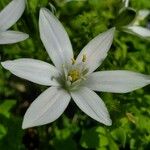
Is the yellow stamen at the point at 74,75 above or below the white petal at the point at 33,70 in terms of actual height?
below

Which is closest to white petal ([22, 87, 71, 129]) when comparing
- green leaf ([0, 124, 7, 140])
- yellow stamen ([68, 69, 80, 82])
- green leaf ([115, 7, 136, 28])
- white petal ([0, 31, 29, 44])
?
yellow stamen ([68, 69, 80, 82])

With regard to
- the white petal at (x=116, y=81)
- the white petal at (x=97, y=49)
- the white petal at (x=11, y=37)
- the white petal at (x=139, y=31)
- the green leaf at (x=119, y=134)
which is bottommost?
the green leaf at (x=119, y=134)

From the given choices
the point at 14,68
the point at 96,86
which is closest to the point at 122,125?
the point at 96,86

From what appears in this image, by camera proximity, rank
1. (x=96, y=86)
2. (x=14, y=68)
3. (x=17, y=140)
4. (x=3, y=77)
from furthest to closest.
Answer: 1. (x=3, y=77)
2. (x=17, y=140)
3. (x=96, y=86)
4. (x=14, y=68)

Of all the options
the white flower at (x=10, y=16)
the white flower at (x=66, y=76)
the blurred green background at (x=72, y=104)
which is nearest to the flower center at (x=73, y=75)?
the white flower at (x=66, y=76)

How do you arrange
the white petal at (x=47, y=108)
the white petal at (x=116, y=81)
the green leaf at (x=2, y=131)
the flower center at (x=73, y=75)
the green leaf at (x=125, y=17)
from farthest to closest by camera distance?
Answer: the green leaf at (x=125, y=17) < the green leaf at (x=2, y=131) < the flower center at (x=73, y=75) < the white petal at (x=116, y=81) < the white petal at (x=47, y=108)

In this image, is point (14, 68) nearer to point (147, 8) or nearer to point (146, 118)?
point (146, 118)

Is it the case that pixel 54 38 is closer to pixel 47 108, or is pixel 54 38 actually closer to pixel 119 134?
pixel 47 108

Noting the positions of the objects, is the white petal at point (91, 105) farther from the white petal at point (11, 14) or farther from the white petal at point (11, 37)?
the white petal at point (11, 14)
